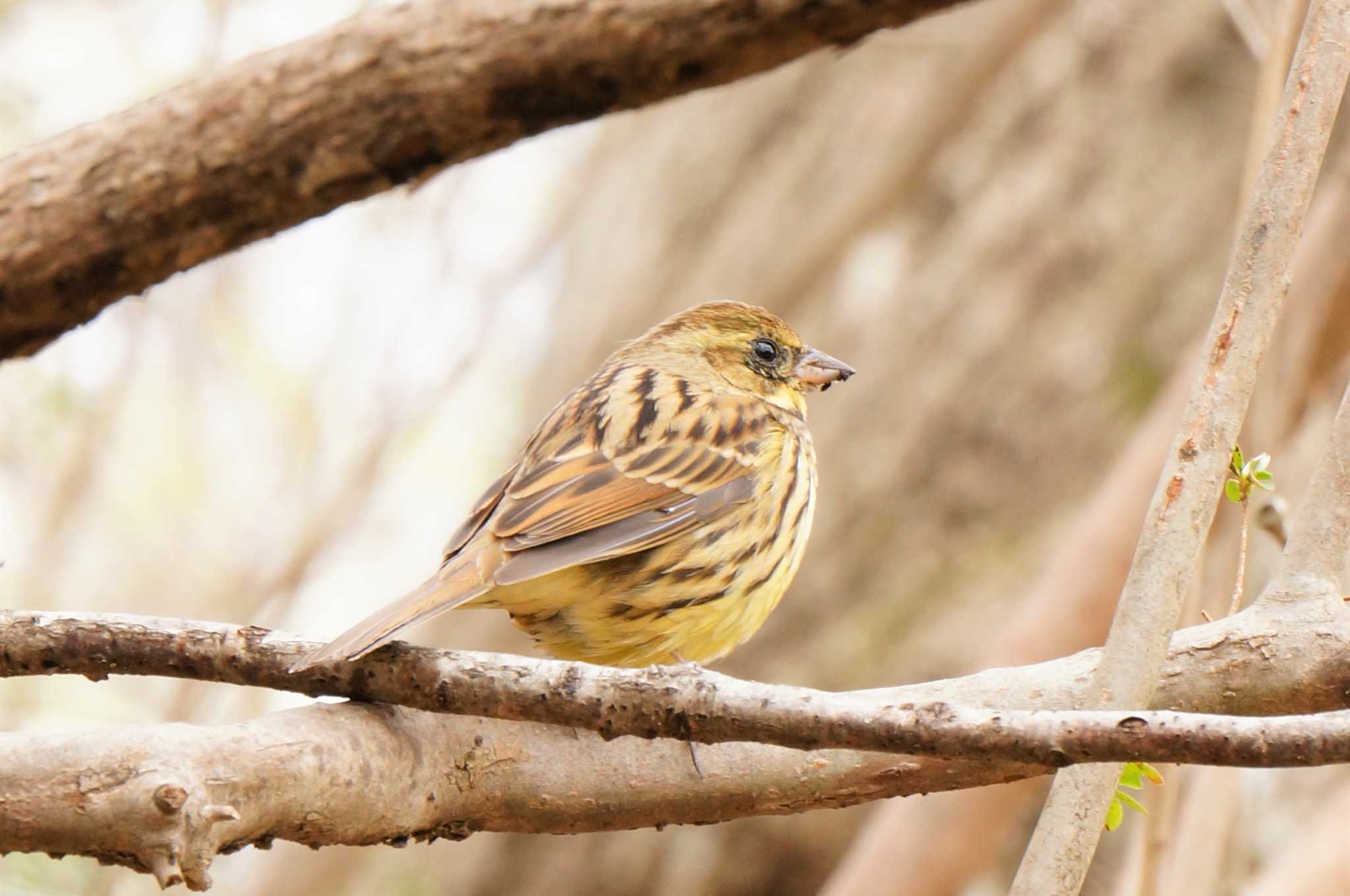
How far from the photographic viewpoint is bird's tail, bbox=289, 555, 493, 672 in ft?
7.71

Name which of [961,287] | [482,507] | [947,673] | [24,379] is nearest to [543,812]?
[482,507]

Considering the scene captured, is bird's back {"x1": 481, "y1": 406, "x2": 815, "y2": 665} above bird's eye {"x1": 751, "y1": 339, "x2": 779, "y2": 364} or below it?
below

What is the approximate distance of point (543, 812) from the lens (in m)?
2.66

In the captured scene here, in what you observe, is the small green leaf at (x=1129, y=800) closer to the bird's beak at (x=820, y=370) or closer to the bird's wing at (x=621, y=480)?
the bird's wing at (x=621, y=480)

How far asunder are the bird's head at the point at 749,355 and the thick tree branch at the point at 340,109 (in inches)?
32.5

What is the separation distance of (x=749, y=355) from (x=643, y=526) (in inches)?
43.2

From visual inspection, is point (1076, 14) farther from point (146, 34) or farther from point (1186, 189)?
point (146, 34)

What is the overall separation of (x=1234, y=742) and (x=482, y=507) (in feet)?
7.58

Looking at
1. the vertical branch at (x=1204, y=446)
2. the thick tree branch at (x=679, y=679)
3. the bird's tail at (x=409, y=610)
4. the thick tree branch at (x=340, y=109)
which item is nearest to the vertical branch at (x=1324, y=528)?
the thick tree branch at (x=679, y=679)

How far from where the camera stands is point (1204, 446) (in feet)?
7.53

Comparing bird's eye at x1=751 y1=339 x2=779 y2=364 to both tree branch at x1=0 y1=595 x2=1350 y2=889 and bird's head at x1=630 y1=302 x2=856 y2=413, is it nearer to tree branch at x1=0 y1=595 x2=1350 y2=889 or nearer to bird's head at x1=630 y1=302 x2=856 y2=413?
bird's head at x1=630 y1=302 x2=856 y2=413

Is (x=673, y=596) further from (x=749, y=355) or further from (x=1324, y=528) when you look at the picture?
(x=1324, y=528)

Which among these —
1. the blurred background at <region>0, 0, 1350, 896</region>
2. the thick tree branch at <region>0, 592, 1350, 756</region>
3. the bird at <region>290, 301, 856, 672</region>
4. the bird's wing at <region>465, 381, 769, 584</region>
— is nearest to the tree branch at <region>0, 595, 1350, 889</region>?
the thick tree branch at <region>0, 592, 1350, 756</region>

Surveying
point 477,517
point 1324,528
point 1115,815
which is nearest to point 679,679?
point 1115,815
